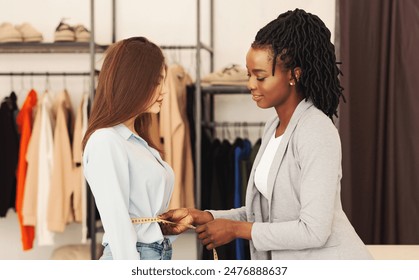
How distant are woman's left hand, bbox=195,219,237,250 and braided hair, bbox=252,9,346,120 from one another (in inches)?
11.9

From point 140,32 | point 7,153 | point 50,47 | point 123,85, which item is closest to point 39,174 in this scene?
point 7,153

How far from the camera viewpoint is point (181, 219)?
1159mm

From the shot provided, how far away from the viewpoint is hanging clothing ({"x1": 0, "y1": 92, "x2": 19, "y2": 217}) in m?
2.67

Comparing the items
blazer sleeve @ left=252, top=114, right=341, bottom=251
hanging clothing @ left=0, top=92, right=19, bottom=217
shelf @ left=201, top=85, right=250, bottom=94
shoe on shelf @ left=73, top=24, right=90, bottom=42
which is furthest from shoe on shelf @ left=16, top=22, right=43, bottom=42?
blazer sleeve @ left=252, top=114, right=341, bottom=251

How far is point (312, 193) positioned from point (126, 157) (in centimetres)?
35

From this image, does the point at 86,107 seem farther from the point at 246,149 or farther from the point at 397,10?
the point at 397,10

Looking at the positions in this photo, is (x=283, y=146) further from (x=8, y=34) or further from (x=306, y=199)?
(x=8, y=34)

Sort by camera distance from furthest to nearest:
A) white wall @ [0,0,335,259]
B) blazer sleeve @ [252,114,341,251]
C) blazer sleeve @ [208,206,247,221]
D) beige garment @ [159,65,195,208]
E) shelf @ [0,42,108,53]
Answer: white wall @ [0,0,335,259] → shelf @ [0,42,108,53] → beige garment @ [159,65,195,208] → blazer sleeve @ [208,206,247,221] → blazer sleeve @ [252,114,341,251]

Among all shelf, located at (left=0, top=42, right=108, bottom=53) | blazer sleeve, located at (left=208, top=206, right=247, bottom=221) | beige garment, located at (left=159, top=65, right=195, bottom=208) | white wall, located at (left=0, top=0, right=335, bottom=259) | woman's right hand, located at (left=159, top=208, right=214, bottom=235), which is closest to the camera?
woman's right hand, located at (left=159, top=208, right=214, bottom=235)

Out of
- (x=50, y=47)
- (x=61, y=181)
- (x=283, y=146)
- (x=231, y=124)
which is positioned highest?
Answer: (x=50, y=47)

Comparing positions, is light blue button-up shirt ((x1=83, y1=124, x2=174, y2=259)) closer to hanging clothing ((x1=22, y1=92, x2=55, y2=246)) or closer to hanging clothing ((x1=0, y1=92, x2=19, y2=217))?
hanging clothing ((x1=22, y1=92, x2=55, y2=246))

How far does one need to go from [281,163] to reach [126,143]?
31 centimetres
